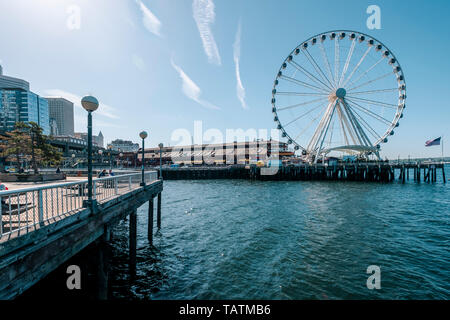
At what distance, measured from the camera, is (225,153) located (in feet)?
280

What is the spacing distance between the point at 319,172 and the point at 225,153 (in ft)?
131

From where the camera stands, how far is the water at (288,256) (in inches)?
330

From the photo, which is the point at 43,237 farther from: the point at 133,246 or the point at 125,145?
the point at 125,145

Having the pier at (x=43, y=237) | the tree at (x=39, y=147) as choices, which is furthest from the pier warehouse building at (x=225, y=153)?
the pier at (x=43, y=237)

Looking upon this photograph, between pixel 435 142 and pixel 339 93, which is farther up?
pixel 339 93

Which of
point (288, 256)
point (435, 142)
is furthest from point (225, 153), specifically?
point (288, 256)

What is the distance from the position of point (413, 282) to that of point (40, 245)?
41.0ft

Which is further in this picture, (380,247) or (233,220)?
(233,220)

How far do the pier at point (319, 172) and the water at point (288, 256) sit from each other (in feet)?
112

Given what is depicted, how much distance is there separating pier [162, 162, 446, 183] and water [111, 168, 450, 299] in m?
34.2

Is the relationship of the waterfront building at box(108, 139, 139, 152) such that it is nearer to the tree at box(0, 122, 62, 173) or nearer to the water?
the tree at box(0, 122, 62, 173)

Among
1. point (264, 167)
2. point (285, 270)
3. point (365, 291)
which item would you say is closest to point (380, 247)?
point (365, 291)
